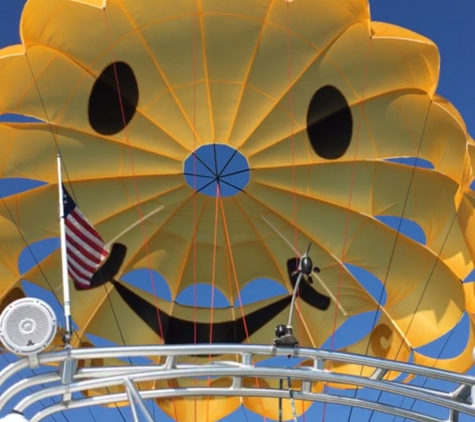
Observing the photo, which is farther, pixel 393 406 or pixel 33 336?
pixel 393 406

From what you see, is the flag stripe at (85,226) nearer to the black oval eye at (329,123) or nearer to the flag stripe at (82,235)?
the flag stripe at (82,235)

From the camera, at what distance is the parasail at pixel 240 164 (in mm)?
12633

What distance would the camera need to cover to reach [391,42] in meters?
12.8

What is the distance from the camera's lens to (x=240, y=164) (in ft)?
46.7

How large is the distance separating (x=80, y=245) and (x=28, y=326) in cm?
245

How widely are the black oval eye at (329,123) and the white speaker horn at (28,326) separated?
6.95 meters

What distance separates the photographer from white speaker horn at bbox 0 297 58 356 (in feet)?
26.8

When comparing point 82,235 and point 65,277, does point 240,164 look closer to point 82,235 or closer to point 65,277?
point 82,235

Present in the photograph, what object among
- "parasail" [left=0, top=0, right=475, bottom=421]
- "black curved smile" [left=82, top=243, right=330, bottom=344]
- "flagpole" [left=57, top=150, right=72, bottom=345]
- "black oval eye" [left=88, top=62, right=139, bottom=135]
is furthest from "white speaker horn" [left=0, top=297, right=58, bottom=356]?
"black curved smile" [left=82, top=243, right=330, bottom=344]

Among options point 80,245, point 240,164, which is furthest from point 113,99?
point 80,245

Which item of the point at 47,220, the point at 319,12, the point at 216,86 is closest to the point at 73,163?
the point at 47,220

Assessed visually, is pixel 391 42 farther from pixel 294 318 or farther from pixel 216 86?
pixel 294 318

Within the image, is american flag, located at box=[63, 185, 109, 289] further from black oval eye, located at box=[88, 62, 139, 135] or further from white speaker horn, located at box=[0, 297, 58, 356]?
black oval eye, located at box=[88, 62, 139, 135]

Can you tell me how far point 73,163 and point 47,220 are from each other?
3.67ft
